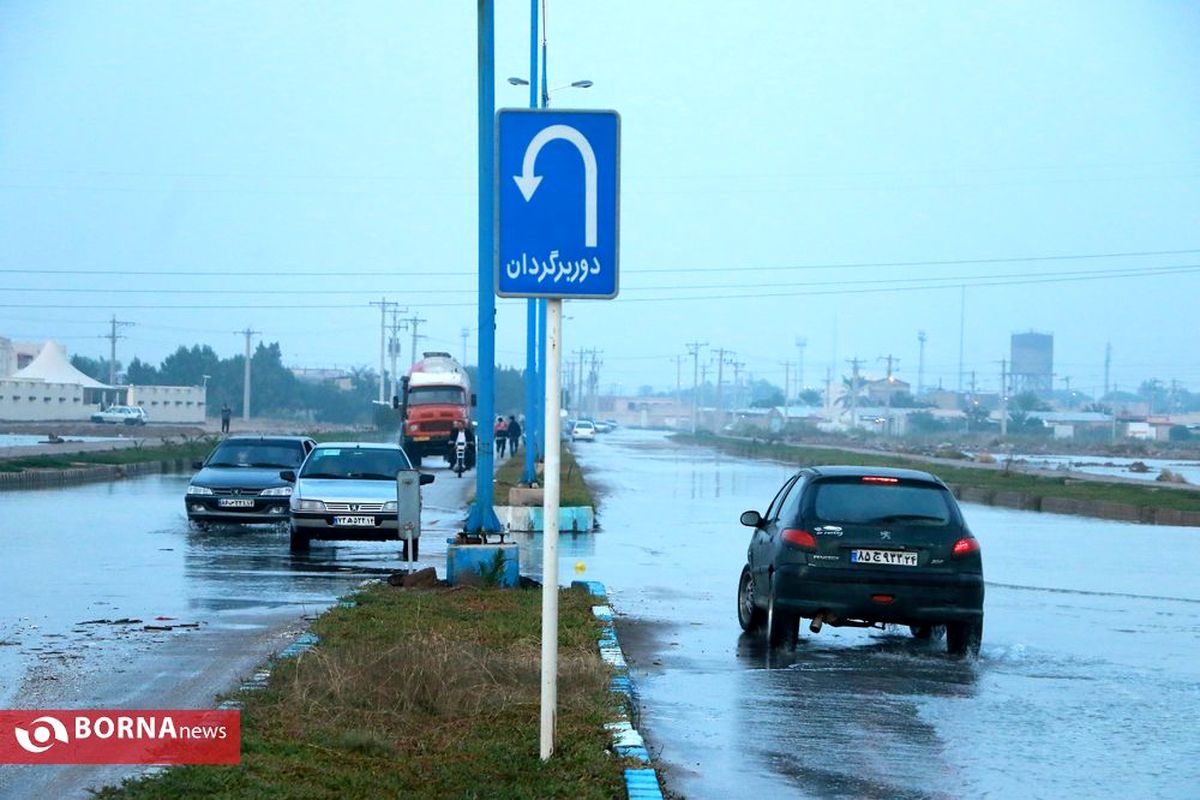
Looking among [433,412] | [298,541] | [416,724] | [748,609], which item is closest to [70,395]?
[433,412]

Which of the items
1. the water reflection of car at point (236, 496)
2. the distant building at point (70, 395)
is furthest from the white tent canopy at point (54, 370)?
the water reflection of car at point (236, 496)

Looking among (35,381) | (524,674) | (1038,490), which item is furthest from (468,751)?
(35,381)

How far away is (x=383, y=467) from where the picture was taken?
74.5ft

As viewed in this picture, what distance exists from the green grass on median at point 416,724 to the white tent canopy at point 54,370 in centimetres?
10742

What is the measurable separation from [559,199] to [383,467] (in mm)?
15821

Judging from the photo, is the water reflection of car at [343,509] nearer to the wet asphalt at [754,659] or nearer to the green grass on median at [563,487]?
the wet asphalt at [754,659]

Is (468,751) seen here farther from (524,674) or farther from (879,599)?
(879,599)

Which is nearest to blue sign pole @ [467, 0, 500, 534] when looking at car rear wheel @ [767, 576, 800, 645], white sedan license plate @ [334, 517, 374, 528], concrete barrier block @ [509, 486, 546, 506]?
car rear wheel @ [767, 576, 800, 645]

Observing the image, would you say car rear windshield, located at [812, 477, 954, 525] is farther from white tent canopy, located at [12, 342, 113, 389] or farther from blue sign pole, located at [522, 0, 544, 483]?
white tent canopy, located at [12, 342, 113, 389]

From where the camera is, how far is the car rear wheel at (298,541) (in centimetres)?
2067

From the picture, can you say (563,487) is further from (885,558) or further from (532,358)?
(885,558)

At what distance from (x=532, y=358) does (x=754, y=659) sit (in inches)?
1104

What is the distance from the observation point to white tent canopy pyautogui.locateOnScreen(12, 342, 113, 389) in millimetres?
113188

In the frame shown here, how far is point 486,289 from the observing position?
52.6 feet
